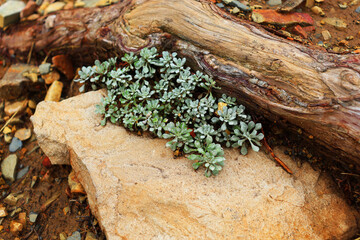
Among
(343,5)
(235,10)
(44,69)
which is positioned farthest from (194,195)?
(343,5)

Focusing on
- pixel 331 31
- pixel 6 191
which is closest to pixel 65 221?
pixel 6 191

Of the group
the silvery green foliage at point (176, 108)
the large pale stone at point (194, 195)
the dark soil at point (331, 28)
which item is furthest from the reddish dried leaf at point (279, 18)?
the large pale stone at point (194, 195)

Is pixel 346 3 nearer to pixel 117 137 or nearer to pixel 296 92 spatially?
pixel 296 92

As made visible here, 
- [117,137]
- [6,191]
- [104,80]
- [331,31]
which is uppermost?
[331,31]

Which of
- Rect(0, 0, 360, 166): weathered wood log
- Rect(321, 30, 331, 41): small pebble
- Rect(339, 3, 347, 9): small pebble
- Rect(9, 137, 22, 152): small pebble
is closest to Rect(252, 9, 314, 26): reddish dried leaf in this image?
Rect(321, 30, 331, 41): small pebble

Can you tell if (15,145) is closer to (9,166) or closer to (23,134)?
(23,134)
